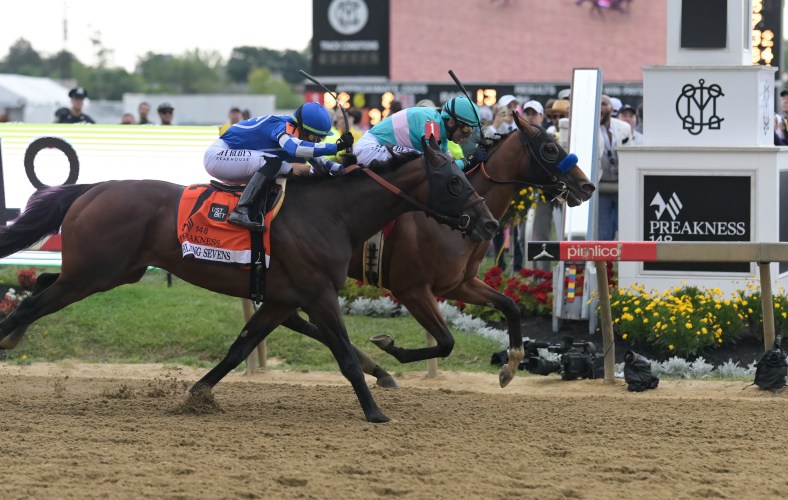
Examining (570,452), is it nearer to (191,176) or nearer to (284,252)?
(284,252)

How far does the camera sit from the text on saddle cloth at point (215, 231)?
726 cm

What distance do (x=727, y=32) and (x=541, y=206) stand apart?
2364 mm

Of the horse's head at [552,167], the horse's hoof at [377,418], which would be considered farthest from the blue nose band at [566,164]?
the horse's hoof at [377,418]

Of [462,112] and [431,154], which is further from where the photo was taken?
[462,112]

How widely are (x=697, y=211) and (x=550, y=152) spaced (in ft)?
8.70

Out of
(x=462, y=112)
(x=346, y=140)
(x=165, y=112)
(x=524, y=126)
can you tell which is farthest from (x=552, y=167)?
(x=165, y=112)

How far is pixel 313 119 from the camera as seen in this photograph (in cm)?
735

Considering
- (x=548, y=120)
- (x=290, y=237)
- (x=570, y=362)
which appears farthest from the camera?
(x=548, y=120)

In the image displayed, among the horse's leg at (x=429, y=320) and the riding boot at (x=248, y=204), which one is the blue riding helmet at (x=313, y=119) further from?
the horse's leg at (x=429, y=320)

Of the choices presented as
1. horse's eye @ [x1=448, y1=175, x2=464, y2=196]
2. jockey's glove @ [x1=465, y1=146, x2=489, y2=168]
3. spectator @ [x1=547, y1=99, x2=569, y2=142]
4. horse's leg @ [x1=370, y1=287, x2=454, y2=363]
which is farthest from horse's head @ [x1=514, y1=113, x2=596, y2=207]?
spectator @ [x1=547, y1=99, x2=569, y2=142]

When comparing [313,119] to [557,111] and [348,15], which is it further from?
[348,15]

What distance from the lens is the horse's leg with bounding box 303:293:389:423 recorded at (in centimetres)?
719

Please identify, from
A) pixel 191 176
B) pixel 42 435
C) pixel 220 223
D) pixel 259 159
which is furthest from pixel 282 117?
pixel 191 176

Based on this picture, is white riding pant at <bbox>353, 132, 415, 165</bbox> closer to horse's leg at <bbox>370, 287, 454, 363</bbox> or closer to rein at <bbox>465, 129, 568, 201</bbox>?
rein at <bbox>465, 129, 568, 201</bbox>
